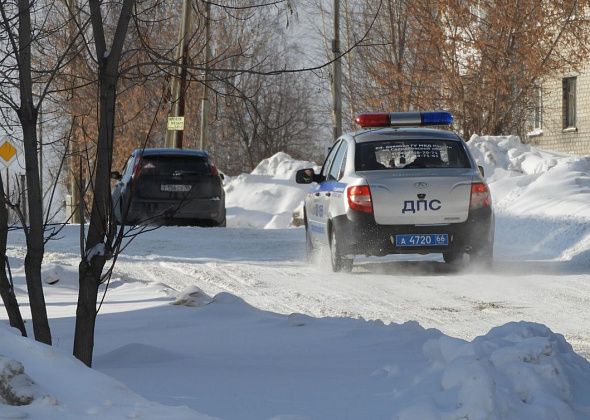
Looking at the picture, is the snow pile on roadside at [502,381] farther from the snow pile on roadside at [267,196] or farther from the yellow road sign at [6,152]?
the snow pile on roadside at [267,196]

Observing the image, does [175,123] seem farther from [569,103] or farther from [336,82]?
[569,103]

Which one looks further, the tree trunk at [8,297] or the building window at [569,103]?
the building window at [569,103]

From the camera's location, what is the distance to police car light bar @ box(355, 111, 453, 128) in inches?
603

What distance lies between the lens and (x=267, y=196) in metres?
40.1

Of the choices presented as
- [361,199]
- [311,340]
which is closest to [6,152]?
[361,199]

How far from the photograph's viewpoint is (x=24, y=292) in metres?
11.7

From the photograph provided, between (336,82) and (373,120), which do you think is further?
(336,82)

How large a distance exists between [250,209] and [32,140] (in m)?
33.1

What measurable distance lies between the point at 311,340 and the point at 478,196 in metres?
6.71

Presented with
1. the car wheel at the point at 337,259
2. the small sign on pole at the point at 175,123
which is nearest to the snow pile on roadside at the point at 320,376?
the car wheel at the point at 337,259

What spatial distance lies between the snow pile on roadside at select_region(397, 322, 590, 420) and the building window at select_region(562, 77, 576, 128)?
37.4 meters

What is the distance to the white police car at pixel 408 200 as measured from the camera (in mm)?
13375

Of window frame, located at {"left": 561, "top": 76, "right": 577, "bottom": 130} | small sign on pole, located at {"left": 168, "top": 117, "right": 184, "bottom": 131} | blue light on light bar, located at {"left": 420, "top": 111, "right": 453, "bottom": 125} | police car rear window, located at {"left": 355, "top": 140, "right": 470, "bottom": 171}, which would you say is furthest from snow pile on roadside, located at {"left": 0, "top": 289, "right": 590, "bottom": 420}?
window frame, located at {"left": 561, "top": 76, "right": 577, "bottom": 130}

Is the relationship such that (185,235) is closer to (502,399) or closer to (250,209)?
Result: (502,399)
